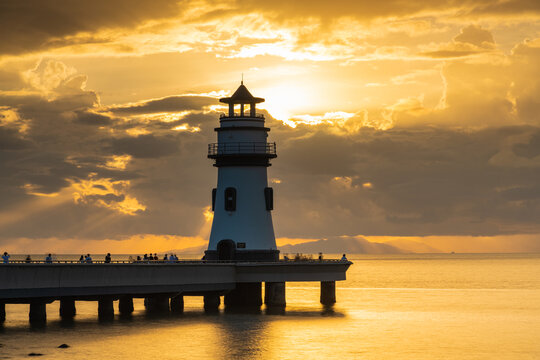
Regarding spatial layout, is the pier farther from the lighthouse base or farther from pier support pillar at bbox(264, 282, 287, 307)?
the lighthouse base

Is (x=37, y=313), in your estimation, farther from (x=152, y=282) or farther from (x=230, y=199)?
(x=230, y=199)

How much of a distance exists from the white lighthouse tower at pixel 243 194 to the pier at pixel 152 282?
195cm

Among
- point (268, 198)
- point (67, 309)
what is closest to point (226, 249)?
point (268, 198)

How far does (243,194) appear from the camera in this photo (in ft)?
236

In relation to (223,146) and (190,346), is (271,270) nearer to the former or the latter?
(223,146)

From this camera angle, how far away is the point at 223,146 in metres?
72.2

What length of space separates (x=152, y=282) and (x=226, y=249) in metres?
10.3

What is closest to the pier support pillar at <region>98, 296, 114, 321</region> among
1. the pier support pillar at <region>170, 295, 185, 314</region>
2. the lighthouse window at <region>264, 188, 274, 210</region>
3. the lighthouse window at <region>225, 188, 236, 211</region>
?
the pier support pillar at <region>170, 295, 185, 314</region>

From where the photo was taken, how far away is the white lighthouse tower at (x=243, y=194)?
71375mm

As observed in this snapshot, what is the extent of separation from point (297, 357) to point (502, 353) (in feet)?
39.7

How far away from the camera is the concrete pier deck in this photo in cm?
5394

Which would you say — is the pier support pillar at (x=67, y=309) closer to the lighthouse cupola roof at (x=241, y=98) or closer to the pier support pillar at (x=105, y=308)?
the pier support pillar at (x=105, y=308)

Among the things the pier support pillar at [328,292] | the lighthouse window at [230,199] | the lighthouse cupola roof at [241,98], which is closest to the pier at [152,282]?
the pier support pillar at [328,292]

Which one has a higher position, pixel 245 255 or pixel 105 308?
pixel 245 255
